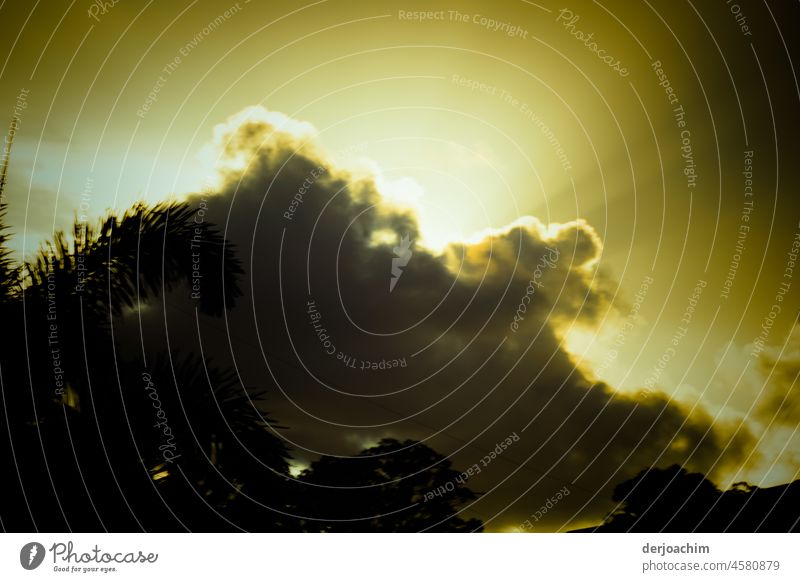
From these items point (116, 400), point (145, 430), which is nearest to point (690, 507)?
point (145, 430)

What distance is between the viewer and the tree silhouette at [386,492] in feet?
15.0

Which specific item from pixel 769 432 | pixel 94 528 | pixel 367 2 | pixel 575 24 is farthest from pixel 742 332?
pixel 94 528

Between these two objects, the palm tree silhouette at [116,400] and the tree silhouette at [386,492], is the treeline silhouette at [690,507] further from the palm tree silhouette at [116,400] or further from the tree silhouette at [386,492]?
the palm tree silhouette at [116,400]

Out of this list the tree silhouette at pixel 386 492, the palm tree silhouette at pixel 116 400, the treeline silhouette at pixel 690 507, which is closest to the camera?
the palm tree silhouette at pixel 116 400

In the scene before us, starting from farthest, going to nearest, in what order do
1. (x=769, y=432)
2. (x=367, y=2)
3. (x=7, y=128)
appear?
(x=769, y=432), (x=367, y=2), (x=7, y=128)

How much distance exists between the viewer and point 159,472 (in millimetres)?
4387

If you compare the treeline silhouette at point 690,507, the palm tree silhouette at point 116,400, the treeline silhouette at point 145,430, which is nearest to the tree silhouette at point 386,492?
the treeline silhouette at point 145,430

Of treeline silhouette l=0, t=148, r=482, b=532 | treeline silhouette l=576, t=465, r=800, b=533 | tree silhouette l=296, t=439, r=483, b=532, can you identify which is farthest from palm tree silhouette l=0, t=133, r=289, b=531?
treeline silhouette l=576, t=465, r=800, b=533

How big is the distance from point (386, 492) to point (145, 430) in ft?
5.59

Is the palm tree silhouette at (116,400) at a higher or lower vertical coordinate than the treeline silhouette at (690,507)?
higher

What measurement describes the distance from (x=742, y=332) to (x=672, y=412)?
873mm

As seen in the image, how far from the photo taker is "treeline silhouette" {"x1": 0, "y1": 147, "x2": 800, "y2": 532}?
168 inches

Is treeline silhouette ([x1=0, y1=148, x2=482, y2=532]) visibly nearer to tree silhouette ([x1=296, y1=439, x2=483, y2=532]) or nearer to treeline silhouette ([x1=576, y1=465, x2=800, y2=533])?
tree silhouette ([x1=296, y1=439, x2=483, y2=532])

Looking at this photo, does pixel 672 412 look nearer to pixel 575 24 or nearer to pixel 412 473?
pixel 412 473
